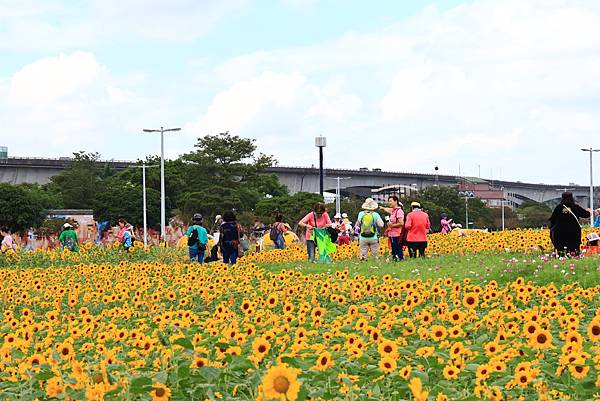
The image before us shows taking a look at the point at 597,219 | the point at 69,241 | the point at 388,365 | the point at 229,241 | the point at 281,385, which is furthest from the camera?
the point at 69,241

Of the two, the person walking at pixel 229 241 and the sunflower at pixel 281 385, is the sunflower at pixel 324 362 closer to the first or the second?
the sunflower at pixel 281 385

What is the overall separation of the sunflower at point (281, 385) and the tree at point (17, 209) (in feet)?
164

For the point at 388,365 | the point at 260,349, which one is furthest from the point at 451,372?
the point at 260,349

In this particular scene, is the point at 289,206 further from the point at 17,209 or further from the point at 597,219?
the point at 597,219

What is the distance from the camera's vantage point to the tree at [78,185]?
76.0 metres

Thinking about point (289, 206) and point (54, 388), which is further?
point (289, 206)

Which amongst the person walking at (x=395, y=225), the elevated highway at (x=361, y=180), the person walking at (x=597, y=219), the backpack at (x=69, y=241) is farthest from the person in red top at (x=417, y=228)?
the elevated highway at (x=361, y=180)

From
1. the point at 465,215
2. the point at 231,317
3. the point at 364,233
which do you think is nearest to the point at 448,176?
the point at 465,215

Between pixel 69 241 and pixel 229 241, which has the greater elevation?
pixel 229 241

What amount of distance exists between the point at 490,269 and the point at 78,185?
65.9m

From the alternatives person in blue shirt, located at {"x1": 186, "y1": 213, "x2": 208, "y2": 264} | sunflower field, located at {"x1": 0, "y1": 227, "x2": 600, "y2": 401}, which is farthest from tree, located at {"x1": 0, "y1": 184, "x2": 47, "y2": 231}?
sunflower field, located at {"x1": 0, "y1": 227, "x2": 600, "y2": 401}

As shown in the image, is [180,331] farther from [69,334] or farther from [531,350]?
[531,350]

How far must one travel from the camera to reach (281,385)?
3.78 meters

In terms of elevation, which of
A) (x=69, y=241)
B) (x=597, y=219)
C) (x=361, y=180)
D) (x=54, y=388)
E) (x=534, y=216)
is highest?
(x=361, y=180)
